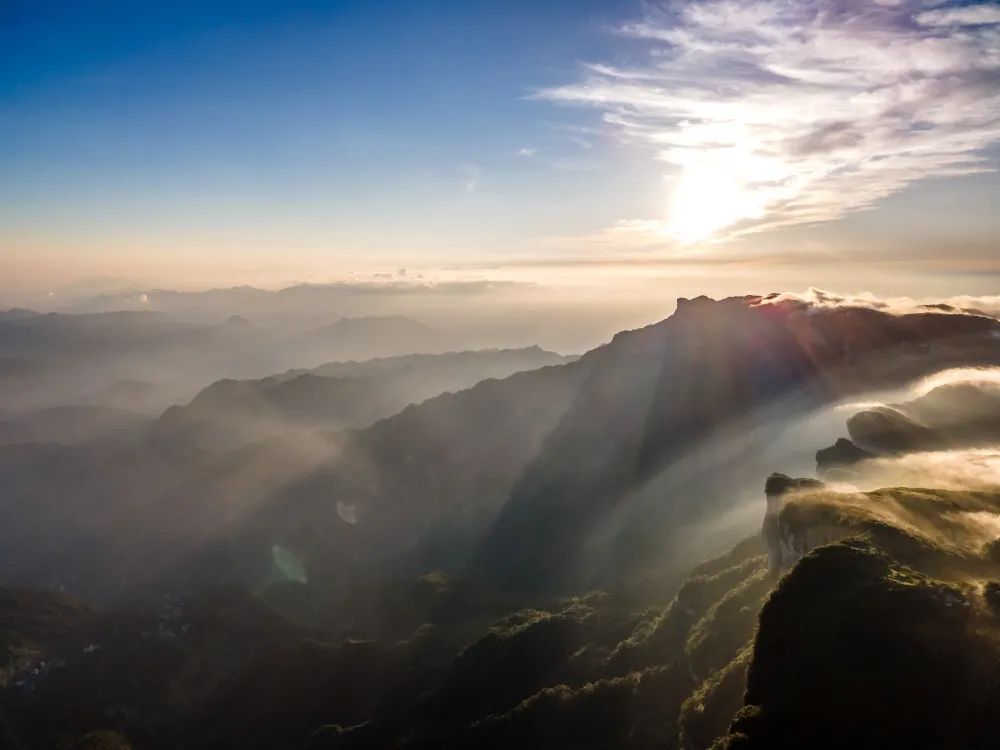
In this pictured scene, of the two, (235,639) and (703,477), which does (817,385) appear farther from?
(235,639)

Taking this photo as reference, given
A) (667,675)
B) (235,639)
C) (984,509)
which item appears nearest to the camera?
(984,509)

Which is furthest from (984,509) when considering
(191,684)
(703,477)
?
(191,684)

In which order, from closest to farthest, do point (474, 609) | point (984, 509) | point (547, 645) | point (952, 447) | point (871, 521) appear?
point (871, 521) → point (984, 509) → point (952, 447) → point (547, 645) → point (474, 609)

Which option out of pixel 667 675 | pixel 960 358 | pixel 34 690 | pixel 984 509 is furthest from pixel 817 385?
pixel 34 690

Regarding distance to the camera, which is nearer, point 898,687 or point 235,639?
point 898,687

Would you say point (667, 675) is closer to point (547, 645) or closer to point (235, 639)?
point (547, 645)

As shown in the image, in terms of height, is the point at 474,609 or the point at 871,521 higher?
the point at 871,521

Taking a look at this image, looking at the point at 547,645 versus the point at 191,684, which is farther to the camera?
the point at 191,684

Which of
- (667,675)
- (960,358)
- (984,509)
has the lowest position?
(667,675)

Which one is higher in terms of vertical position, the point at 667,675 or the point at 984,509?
the point at 984,509
